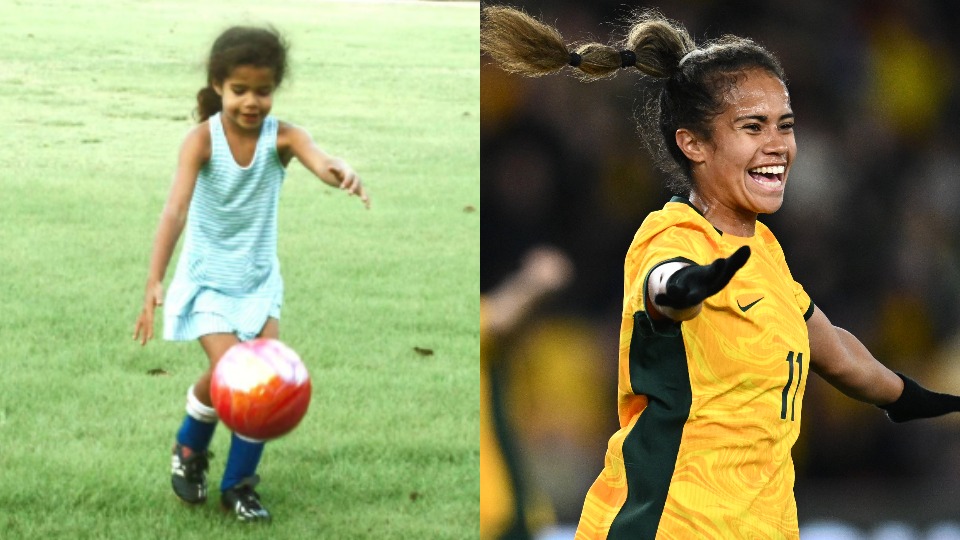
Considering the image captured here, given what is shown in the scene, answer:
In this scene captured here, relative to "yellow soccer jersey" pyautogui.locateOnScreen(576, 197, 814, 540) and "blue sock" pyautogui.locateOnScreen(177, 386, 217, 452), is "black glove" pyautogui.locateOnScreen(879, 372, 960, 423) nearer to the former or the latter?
"yellow soccer jersey" pyautogui.locateOnScreen(576, 197, 814, 540)

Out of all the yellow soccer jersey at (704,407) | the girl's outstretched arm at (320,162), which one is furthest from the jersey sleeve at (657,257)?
the girl's outstretched arm at (320,162)

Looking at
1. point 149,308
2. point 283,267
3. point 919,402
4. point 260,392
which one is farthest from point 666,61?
point 283,267

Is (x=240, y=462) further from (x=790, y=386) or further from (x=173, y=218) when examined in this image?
(x=790, y=386)

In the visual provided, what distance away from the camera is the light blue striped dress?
4.29 m

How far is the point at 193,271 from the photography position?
4348 millimetres

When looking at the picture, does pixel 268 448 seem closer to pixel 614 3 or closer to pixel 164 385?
pixel 164 385

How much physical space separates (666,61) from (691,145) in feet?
0.63

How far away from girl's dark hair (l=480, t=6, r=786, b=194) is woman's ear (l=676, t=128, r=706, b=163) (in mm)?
12

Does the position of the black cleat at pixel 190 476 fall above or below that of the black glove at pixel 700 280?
below

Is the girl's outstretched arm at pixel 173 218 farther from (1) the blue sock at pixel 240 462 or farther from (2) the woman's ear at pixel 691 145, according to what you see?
(2) the woman's ear at pixel 691 145

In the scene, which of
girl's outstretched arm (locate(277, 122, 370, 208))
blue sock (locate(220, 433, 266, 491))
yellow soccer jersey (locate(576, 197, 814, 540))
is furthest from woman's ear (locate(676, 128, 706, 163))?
blue sock (locate(220, 433, 266, 491))

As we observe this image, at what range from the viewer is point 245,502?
432cm

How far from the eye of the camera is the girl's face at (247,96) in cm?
426

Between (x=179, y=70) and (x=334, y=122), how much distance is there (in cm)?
119
